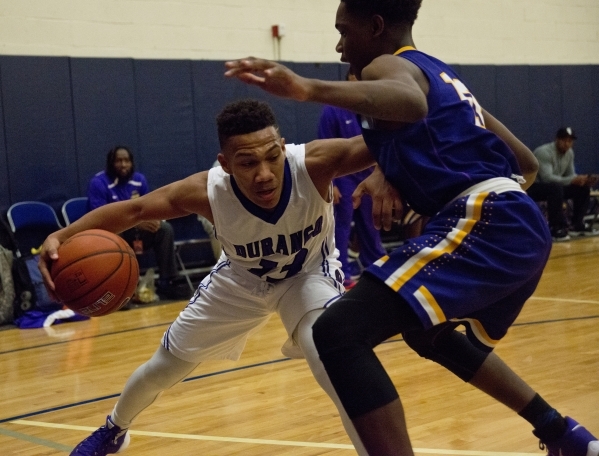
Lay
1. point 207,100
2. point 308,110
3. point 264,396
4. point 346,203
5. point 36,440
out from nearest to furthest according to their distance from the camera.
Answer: point 36,440
point 264,396
point 346,203
point 207,100
point 308,110

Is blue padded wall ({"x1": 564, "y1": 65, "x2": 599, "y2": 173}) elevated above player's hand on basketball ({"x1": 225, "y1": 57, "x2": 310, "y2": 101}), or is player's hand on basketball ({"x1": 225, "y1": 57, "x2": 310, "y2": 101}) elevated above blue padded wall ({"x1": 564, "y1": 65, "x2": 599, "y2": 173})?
player's hand on basketball ({"x1": 225, "y1": 57, "x2": 310, "y2": 101})

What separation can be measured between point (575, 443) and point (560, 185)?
9.25 meters

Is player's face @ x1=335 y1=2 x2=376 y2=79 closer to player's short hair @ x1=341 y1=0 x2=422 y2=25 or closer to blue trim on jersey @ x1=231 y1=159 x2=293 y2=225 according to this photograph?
player's short hair @ x1=341 y1=0 x2=422 y2=25

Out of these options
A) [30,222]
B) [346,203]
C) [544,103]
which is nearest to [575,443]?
[346,203]

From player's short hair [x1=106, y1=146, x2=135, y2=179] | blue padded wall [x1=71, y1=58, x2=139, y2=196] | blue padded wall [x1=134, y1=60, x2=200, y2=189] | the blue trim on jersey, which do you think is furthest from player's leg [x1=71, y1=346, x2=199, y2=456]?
blue padded wall [x1=134, y1=60, x2=200, y2=189]

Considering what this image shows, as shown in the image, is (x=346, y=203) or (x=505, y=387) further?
(x=346, y=203)

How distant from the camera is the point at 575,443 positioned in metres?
3.03

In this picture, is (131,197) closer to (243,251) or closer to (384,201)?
(243,251)

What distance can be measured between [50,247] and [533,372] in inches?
109

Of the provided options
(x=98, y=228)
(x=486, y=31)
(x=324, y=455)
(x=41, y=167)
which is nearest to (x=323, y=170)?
(x=98, y=228)

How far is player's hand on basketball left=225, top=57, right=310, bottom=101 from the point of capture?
2.20m

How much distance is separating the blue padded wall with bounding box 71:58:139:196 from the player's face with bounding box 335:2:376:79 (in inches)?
270

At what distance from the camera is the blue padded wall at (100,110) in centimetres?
912

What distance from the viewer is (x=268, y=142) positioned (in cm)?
325
